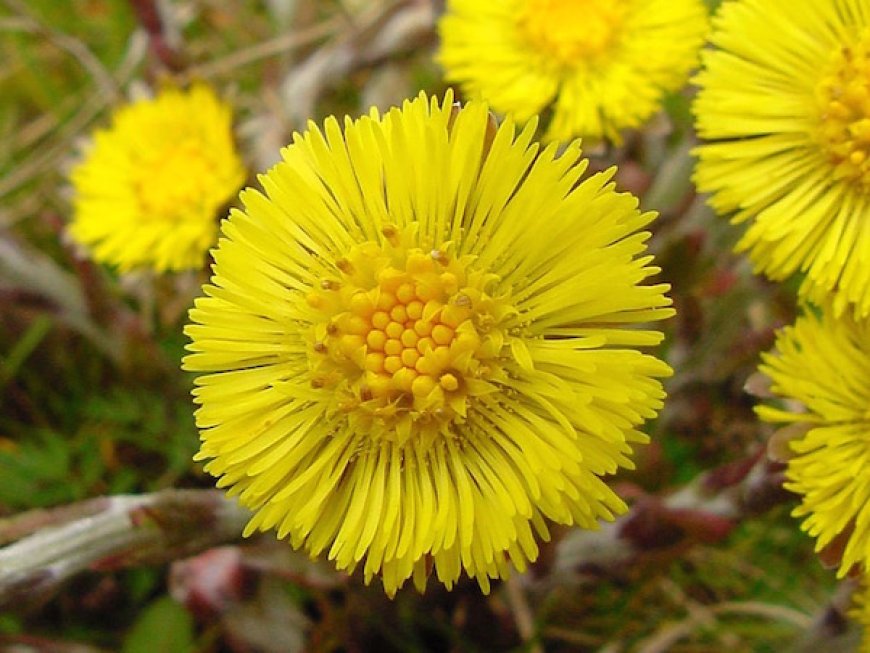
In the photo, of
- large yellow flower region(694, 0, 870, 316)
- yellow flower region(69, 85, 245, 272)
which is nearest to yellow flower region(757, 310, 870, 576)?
large yellow flower region(694, 0, 870, 316)

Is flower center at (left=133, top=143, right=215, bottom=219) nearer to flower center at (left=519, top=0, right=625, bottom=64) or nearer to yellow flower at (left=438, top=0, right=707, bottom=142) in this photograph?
yellow flower at (left=438, top=0, right=707, bottom=142)

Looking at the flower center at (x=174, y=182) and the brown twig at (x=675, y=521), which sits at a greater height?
the flower center at (x=174, y=182)

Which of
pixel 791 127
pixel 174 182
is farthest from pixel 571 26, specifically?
pixel 174 182

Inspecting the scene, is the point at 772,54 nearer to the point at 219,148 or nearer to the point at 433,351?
the point at 433,351

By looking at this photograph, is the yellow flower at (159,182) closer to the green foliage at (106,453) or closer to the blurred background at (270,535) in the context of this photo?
the blurred background at (270,535)

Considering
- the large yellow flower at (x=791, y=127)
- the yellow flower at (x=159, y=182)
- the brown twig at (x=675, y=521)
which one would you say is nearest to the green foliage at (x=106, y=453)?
the yellow flower at (x=159, y=182)

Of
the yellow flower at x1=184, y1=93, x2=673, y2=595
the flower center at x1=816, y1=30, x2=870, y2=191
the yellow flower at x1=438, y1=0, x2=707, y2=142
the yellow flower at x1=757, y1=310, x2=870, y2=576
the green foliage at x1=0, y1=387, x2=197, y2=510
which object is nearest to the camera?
the yellow flower at x1=184, y1=93, x2=673, y2=595

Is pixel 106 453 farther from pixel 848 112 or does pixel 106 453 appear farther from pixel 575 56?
pixel 848 112
